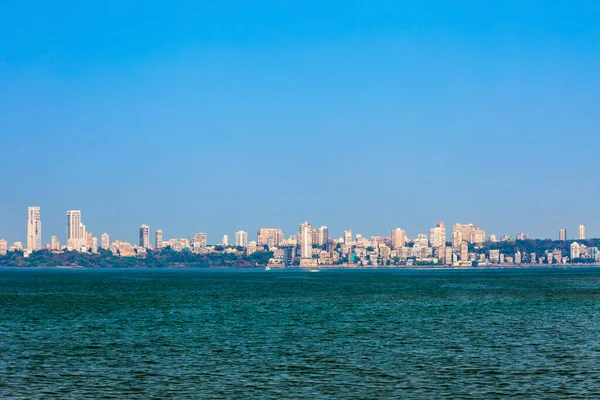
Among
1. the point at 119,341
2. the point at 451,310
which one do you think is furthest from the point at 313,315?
the point at 119,341

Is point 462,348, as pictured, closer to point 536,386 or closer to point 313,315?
point 536,386

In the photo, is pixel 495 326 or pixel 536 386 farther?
pixel 495 326

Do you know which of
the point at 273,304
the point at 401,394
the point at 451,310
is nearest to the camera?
the point at 401,394

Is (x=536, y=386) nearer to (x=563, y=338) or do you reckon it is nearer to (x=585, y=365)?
(x=585, y=365)

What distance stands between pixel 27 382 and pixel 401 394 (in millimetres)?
15791

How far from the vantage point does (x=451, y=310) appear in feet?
268

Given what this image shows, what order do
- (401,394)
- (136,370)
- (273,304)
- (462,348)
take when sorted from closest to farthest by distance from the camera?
(401,394)
(136,370)
(462,348)
(273,304)

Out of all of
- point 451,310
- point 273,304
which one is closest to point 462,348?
point 451,310

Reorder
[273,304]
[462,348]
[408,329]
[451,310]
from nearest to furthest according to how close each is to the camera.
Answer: [462,348] < [408,329] < [451,310] < [273,304]

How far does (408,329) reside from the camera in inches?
2406

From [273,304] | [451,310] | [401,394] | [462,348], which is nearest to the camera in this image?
[401,394]

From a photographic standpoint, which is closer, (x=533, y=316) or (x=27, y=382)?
(x=27, y=382)

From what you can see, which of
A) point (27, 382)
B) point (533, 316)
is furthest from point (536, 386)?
point (533, 316)

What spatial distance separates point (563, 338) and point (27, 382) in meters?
32.8
